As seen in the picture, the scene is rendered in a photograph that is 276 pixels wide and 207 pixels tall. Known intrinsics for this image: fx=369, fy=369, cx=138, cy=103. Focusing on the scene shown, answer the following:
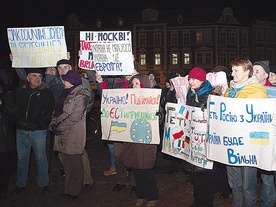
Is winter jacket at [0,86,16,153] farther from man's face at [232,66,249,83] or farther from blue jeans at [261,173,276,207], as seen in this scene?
blue jeans at [261,173,276,207]

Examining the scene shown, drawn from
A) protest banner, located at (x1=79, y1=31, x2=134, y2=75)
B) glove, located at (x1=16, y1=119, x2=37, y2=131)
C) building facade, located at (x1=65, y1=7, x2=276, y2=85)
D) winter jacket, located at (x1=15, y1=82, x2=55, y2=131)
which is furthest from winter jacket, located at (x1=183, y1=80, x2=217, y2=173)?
building facade, located at (x1=65, y1=7, x2=276, y2=85)

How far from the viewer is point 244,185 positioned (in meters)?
4.39

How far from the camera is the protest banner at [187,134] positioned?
4758mm

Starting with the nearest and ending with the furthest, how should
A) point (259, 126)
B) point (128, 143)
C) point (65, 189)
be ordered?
1. point (259, 126)
2. point (128, 143)
3. point (65, 189)

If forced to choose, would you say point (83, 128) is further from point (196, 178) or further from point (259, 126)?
point (259, 126)

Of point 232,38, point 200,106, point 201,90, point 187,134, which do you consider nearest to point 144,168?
point 187,134

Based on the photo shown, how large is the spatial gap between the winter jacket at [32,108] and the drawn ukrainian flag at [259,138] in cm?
327

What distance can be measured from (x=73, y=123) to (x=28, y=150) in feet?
3.52

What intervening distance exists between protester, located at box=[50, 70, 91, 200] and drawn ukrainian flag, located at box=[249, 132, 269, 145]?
8.36ft

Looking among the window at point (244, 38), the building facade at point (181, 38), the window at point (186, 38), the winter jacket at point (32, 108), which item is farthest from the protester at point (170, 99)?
the window at point (244, 38)

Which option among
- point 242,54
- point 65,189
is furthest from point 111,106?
point 242,54

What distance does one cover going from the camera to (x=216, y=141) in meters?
4.45

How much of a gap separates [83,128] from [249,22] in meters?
55.3

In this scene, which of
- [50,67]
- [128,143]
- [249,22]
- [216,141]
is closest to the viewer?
[216,141]
